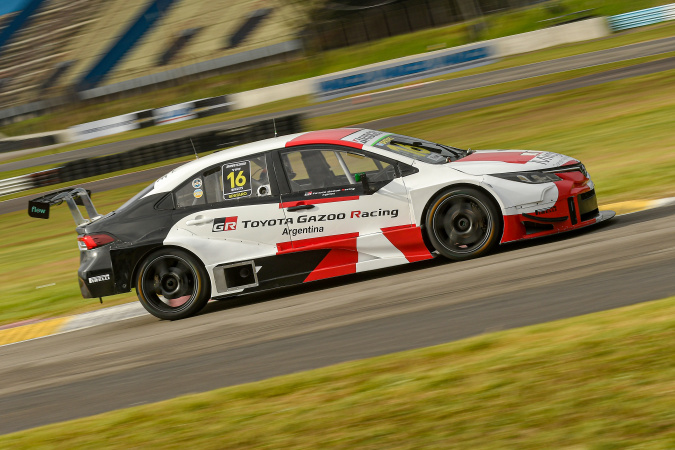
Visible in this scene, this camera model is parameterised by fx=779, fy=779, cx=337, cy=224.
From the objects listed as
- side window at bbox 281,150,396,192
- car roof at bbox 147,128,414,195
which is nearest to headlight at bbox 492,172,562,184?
side window at bbox 281,150,396,192

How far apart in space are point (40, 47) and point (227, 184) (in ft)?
200

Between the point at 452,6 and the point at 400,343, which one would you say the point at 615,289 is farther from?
the point at 452,6

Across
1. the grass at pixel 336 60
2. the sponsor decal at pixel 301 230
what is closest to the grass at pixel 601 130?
the sponsor decal at pixel 301 230

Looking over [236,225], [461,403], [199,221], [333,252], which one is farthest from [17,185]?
[461,403]

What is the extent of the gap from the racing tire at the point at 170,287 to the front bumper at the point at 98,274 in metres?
0.32

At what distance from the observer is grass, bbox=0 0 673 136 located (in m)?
37.5

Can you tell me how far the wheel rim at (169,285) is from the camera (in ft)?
25.5

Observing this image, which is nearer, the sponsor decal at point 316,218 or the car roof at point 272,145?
the sponsor decal at point 316,218

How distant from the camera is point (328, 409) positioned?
4371 millimetres

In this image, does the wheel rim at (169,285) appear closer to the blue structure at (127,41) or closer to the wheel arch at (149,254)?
the wheel arch at (149,254)

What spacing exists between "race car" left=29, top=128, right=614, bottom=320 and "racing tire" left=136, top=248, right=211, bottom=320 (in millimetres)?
10

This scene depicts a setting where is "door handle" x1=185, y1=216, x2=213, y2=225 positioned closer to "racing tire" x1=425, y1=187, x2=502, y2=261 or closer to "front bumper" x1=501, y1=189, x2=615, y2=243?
"racing tire" x1=425, y1=187, x2=502, y2=261

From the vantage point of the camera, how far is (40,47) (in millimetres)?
62656

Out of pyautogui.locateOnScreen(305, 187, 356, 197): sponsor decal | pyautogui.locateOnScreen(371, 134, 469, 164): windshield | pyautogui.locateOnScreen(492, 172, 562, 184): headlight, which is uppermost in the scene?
pyautogui.locateOnScreen(371, 134, 469, 164): windshield
